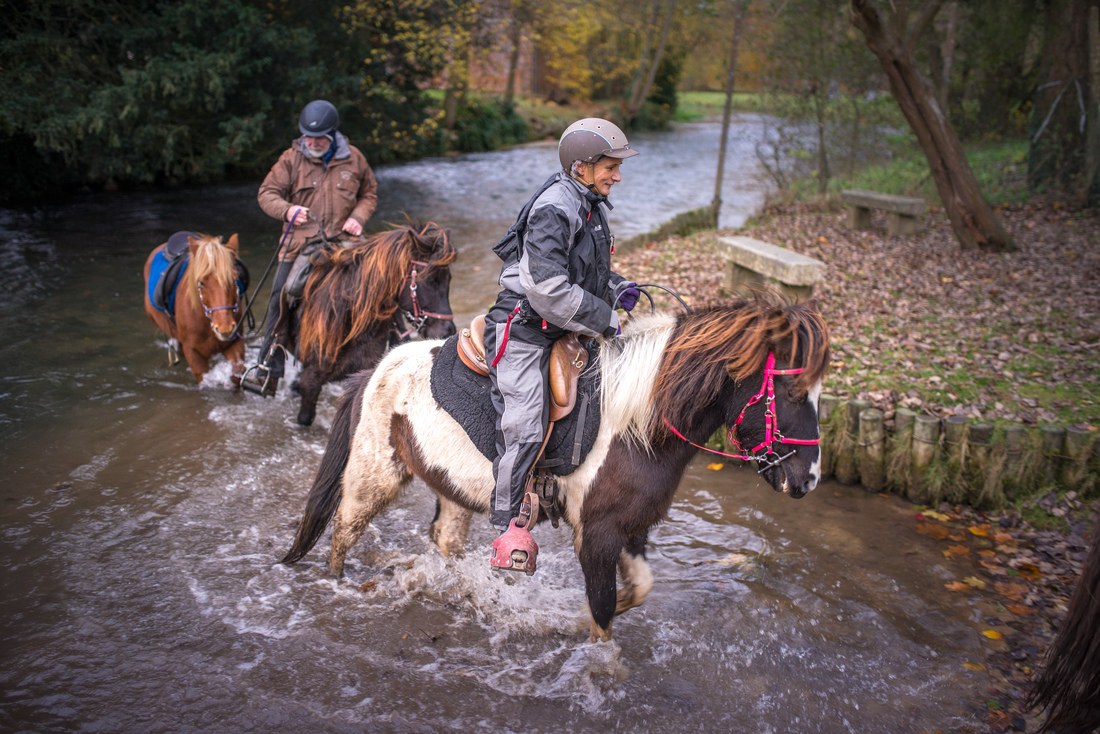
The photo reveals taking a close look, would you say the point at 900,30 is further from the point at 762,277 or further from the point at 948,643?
the point at 948,643

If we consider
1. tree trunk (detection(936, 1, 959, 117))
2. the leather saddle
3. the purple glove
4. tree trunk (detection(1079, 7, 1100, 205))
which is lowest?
the leather saddle

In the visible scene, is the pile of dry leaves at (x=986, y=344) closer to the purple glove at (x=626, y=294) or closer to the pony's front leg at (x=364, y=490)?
the purple glove at (x=626, y=294)

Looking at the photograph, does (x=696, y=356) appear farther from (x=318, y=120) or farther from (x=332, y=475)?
(x=318, y=120)

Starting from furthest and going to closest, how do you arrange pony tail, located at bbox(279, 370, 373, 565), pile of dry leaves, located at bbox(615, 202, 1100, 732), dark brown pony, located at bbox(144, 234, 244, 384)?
1. dark brown pony, located at bbox(144, 234, 244, 384)
2. pile of dry leaves, located at bbox(615, 202, 1100, 732)
3. pony tail, located at bbox(279, 370, 373, 565)

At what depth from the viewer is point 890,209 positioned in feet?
42.6

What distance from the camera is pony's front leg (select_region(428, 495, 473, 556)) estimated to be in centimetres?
534

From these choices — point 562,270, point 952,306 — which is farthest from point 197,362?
point 952,306

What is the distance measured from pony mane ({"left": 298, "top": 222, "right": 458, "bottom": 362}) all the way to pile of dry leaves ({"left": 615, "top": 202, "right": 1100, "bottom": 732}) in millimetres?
3467

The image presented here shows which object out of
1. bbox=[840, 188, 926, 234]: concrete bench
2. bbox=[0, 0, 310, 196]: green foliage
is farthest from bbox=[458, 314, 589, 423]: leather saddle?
bbox=[0, 0, 310, 196]: green foliage

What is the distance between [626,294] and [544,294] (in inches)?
27.5

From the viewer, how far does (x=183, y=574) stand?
210 inches

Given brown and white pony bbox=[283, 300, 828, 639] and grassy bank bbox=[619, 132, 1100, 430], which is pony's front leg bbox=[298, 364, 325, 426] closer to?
brown and white pony bbox=[283, 300, 828, 639]

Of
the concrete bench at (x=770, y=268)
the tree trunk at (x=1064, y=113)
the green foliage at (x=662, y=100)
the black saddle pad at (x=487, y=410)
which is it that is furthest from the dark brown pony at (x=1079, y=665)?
the green foliage at (x=662, y=100)

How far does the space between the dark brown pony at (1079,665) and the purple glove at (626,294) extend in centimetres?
251
